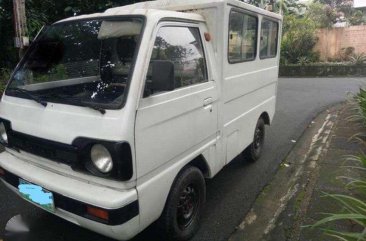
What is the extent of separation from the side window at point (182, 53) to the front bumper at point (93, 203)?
0.92 metres

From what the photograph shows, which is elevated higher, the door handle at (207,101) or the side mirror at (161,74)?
the side mirror at (161,74)

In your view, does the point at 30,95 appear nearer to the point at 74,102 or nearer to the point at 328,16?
the point at 74,102

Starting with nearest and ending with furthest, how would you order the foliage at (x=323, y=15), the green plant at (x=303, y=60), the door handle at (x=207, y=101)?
the door handle at (x=207, y=101), the green plant at (x=303, y=60), the foliage at (x=323, y=15)

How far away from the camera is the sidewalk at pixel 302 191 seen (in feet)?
10.3

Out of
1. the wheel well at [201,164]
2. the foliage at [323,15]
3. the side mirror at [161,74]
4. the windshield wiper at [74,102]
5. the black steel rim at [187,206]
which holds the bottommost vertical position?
the black steel rim at [187,206]

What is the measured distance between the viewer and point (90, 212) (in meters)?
2.22

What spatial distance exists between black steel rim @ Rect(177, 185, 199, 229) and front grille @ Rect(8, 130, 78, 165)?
3.33 ft

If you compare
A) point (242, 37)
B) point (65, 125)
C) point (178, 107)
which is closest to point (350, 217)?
point (178, 107)

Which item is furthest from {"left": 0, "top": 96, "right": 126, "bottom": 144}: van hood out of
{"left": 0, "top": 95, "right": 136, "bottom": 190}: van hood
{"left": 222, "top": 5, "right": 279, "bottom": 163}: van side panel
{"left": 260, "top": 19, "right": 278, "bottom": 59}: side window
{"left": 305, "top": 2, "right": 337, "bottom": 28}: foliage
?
{"left": 305, "top": 2, "right": 337, "bottom": 28}: foliage

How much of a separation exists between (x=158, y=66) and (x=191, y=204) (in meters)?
1.41

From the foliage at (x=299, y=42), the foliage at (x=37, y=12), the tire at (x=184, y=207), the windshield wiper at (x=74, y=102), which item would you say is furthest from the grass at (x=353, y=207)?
the foliage at (x=299, y=42)

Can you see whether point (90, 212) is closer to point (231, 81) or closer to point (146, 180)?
point (146, 180)

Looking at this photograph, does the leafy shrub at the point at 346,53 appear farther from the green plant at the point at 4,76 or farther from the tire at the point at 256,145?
the green plant at the point at 4,76

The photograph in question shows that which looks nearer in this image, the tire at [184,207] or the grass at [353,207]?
the grass at [353,207]
